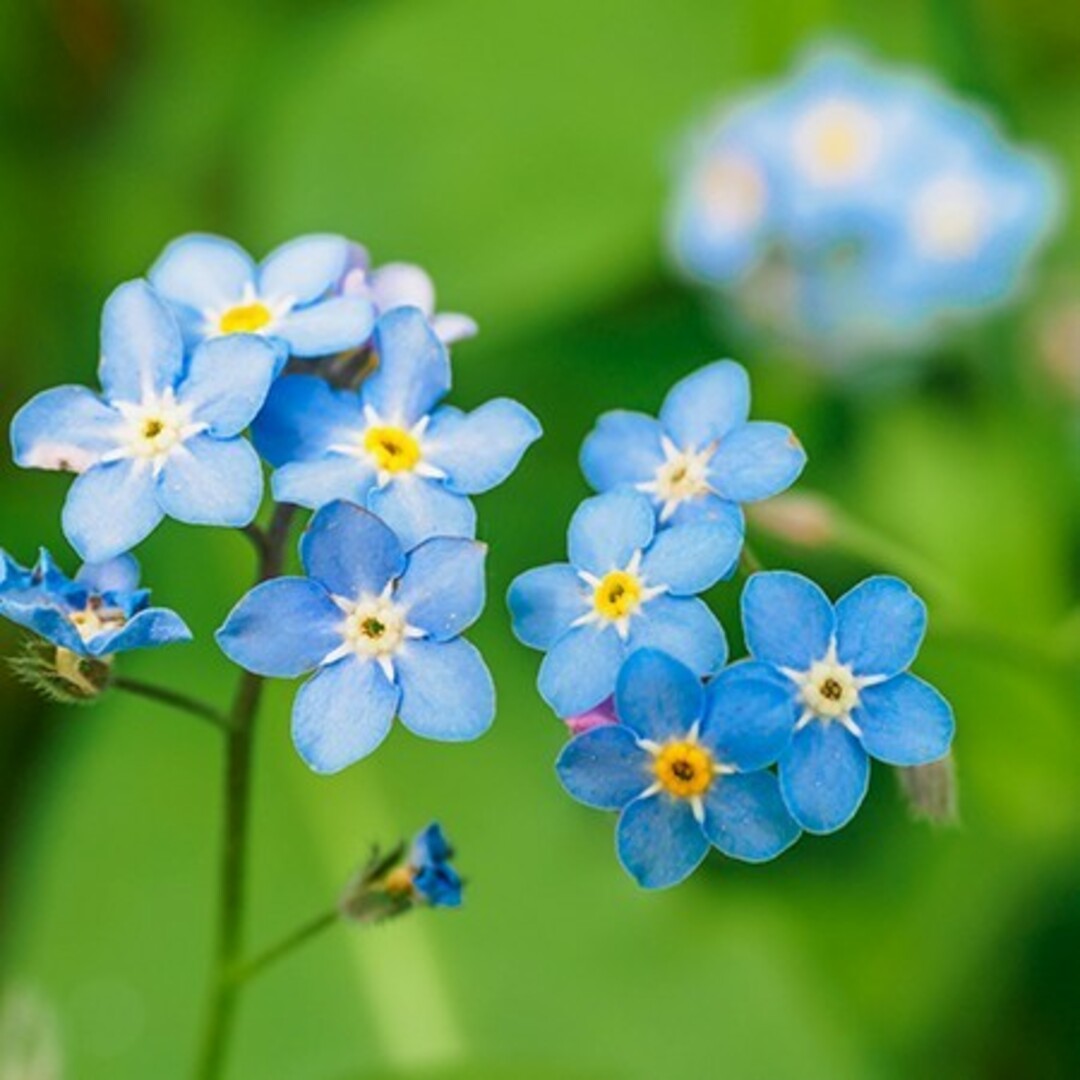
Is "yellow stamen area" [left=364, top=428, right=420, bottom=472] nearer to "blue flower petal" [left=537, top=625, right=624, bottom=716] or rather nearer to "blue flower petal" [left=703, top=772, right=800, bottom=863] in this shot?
"blue flower petal" [left=537, top=625, right=624, bottom=716]

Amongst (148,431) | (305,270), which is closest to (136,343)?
(148,431)

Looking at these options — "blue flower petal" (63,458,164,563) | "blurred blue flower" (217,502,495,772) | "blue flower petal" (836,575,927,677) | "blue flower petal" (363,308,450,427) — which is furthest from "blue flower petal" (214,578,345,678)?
"blue flower petal" (836,575,927,677)

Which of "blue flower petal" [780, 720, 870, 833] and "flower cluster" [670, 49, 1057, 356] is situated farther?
"flower cluster" [670, 49, 1057, 356]

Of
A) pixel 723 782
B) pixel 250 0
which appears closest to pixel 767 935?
pixel 723 782

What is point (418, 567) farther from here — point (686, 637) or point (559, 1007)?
point (559, 1007)

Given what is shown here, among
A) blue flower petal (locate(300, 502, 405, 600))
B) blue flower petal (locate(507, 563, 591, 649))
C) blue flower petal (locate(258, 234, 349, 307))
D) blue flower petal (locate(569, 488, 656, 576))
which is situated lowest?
blue flower petal (locate(507, 563, 591, 649))

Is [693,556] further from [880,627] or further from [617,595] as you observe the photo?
[880,627]

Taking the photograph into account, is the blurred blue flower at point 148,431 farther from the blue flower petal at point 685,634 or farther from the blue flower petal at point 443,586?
the blue flower petal at point 685,634
